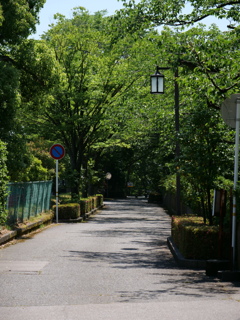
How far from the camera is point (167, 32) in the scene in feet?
57.8

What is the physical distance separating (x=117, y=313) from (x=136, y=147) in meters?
55.3

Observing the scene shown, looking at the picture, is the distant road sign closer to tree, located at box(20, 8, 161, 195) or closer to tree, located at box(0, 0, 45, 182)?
tree, located at box(20, 8, 161, 195)

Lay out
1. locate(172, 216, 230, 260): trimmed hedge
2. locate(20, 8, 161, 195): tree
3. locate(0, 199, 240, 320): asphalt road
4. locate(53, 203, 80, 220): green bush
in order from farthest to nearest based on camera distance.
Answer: locate(20, 8, 161, 195): tree, locate(53, 203, 80, 220): green bush, locate(172, 216, 230, 260): trimmed hedge, locate(0, 199, 240, 320): asphalt road

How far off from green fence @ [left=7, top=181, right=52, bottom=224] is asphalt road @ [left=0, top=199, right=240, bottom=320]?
282 cm

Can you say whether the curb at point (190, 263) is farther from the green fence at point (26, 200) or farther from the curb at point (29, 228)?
the green fence at point (26, 200)

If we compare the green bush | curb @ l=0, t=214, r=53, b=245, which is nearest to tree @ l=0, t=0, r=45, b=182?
curb @ l=0, t=214, r=53, b=245

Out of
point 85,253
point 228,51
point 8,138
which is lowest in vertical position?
point 85,253

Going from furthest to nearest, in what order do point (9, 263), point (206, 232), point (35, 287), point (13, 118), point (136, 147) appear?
point (136, 147), point (13, 118), point (206, 232), point (9, 263), point (35, 287)

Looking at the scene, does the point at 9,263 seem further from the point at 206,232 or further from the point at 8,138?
the point at 8,138

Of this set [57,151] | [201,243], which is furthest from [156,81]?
[201,243]

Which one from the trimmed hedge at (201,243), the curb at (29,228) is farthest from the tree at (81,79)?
the trimmed hedge at (201,243)

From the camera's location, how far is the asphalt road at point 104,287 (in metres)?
6.55

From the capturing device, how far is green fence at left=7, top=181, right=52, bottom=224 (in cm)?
1750

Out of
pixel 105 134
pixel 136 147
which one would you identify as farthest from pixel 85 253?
pixel 136 147
